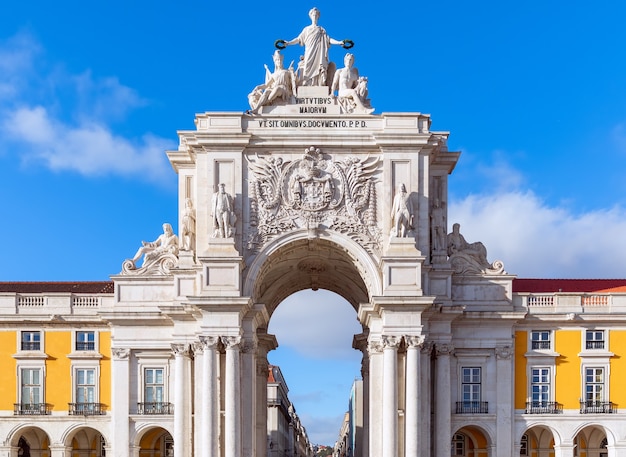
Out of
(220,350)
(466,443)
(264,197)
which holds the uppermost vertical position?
(264,197)

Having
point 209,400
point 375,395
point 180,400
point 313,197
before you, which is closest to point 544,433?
point 375,395

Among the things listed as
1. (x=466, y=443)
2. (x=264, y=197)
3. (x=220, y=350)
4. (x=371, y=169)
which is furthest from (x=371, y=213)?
(x=466, y=443)

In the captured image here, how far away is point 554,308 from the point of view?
4950cm

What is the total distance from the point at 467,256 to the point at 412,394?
8.07 m

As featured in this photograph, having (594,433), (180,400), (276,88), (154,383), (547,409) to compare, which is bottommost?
(594,433)

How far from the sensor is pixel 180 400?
47219mm

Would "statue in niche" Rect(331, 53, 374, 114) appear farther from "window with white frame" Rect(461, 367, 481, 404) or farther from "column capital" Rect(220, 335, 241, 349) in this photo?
"window with white frame" Rect(461, 367, 481, 404)

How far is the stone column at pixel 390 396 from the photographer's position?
44.9 m

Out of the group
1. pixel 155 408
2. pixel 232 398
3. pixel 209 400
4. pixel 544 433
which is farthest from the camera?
pixel 544 433

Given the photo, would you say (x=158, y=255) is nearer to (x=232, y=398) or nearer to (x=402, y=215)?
(x=232, y=398)

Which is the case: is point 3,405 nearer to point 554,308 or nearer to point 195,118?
point 195,118

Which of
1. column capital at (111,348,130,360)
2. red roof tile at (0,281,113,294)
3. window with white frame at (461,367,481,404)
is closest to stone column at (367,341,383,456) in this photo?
window with white frame at (461,367,481,404)

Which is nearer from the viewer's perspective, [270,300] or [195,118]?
[195,118]

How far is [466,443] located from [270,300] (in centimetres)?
1308
